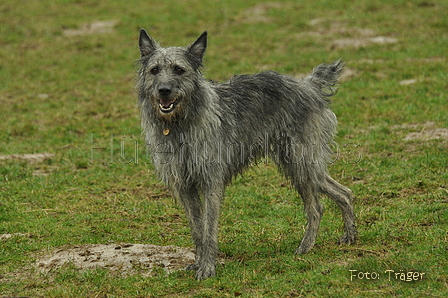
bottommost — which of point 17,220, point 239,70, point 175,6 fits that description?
point 17,220

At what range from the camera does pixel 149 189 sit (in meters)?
12.7

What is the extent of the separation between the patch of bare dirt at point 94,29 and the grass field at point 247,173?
0.10 m

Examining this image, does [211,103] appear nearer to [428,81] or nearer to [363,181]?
[363,181]

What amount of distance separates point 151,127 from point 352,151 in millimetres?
6578

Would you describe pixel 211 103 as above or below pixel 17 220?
above

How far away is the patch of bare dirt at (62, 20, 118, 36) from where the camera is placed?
25.9 m

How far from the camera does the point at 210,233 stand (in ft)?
27.4

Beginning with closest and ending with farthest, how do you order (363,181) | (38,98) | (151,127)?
(151,127)
(363,181)
(38,98)

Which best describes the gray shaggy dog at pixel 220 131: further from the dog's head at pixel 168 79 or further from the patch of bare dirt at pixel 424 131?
the patch of bare dirt at pixel 424 131

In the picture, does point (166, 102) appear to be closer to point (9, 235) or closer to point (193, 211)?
point (193, 211)

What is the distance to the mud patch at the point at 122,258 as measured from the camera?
8547 millimetres

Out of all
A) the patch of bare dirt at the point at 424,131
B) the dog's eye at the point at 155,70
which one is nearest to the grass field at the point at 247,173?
the patch of bare dirt at the point at 424,131

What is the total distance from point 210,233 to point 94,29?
19.5 m

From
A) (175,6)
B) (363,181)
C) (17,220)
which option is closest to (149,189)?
(17,220)
